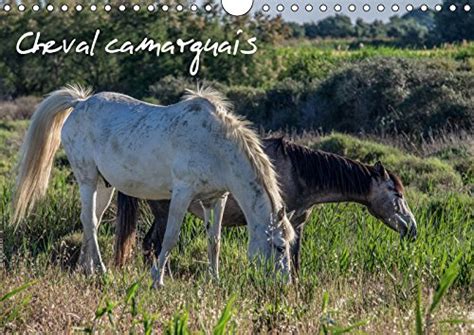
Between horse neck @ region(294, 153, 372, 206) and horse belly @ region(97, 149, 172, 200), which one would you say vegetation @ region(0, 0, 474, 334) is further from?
horse belly @ region(97, 149, 172, 200)

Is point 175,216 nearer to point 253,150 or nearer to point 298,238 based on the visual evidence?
point 253,150

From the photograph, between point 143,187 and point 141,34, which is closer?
point 143,187

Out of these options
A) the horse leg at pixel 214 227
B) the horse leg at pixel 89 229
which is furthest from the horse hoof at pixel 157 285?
the horse leg at pixel 89 229

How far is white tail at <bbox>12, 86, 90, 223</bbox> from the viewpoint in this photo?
914 cm

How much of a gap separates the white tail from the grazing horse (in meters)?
0.79

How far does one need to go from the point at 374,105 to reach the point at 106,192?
39.2 ft

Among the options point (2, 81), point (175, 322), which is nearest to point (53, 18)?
point (2, 81)

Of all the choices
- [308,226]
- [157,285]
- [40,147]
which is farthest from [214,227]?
[40,147]

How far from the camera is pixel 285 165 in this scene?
880cm

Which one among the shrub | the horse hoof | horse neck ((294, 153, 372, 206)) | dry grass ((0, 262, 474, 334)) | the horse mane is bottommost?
the shrub

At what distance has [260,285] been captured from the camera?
627 centimetres

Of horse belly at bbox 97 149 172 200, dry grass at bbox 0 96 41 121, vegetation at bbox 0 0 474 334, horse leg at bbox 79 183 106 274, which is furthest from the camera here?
dry grass at bbox 0 96 41 121

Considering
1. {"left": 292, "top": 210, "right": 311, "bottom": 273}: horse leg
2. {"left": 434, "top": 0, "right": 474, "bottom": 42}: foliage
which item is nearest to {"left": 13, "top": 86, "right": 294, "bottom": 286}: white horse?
{"left": 292, "top": 210, "right": 311, "bottom": 273}: horse leg

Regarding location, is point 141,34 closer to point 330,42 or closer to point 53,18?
point 53,18
